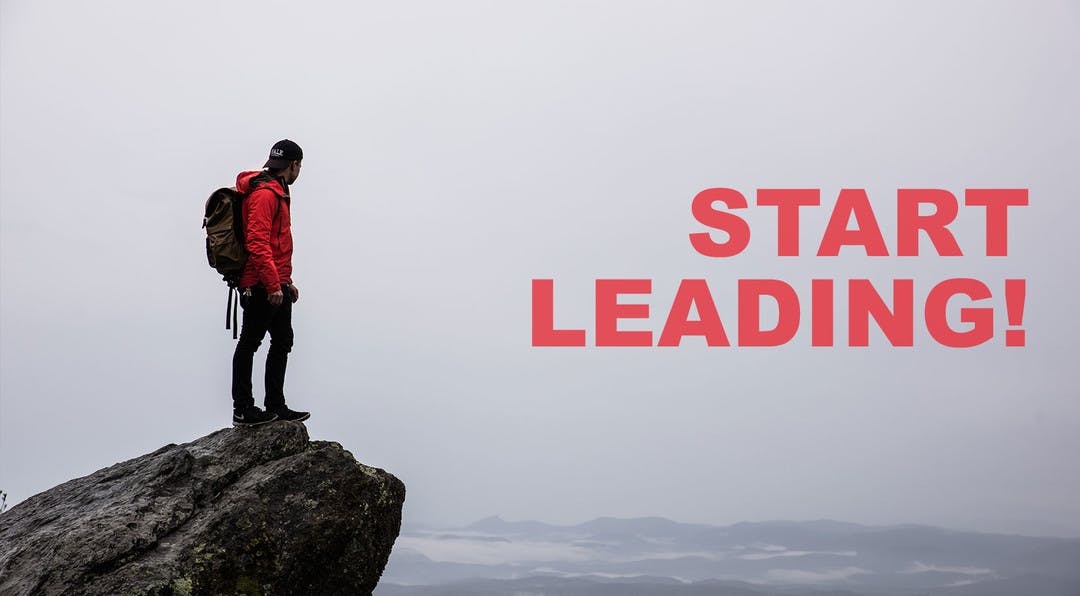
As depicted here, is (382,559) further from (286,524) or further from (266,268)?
(266,268)

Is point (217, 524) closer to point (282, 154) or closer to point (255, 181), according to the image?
point (255, 181)

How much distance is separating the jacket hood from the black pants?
1337mm

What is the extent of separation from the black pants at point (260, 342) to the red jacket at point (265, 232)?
0.99 feet

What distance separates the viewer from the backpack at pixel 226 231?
37.9 ft

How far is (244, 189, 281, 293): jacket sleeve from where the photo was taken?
37.7ft

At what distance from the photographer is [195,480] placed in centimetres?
1149

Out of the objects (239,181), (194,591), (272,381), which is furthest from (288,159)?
(194,591)

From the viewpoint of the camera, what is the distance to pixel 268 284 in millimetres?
11602

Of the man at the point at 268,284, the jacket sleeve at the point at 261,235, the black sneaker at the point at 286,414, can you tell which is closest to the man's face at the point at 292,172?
the man at the point at 268,284

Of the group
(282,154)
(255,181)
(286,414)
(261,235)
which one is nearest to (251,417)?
(286,414)

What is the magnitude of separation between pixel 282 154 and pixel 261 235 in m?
1.30

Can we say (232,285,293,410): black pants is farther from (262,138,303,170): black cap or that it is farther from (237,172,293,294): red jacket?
(262,138,303,170): black cap

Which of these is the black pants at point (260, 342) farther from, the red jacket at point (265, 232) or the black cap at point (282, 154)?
the black cap at point (282, 154)

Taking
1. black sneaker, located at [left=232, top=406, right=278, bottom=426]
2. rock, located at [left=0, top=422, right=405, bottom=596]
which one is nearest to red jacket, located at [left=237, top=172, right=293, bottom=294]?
black sneaker, located at [left=232, top=406, right=278, bottom=426]
